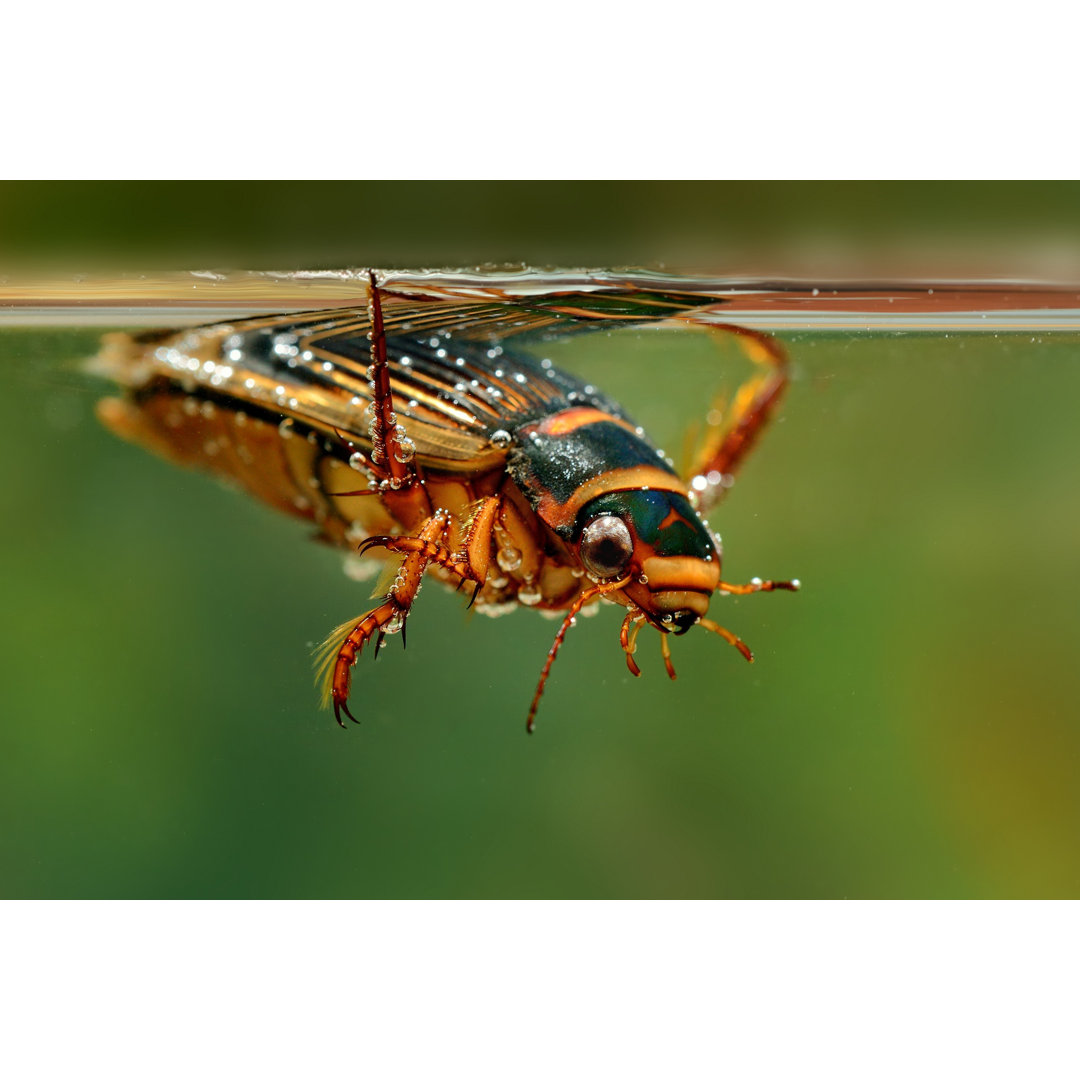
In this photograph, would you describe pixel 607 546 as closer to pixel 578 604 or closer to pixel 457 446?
pixel 578 604

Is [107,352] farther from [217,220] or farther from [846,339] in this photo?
[846,339]

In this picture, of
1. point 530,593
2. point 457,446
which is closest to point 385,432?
point 457,446

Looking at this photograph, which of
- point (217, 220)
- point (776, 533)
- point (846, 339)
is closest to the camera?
point (217, 220)

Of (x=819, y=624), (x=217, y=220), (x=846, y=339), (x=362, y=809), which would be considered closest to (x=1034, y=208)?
(x=846, y=339)

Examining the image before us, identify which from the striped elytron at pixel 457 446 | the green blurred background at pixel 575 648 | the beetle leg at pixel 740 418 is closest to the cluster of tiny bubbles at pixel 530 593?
the striped elytron at pixel 457 446

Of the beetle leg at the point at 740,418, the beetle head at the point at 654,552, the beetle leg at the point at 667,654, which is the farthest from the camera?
the beetle leg at the point at 740,418

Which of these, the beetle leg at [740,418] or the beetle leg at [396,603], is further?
the beetle leg at [740,418]

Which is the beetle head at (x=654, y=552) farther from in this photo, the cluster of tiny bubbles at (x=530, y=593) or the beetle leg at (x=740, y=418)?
the beetle leg at (x=740, y=418)

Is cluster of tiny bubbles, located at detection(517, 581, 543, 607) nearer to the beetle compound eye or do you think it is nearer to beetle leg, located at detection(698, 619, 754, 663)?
the beetle compound eye
